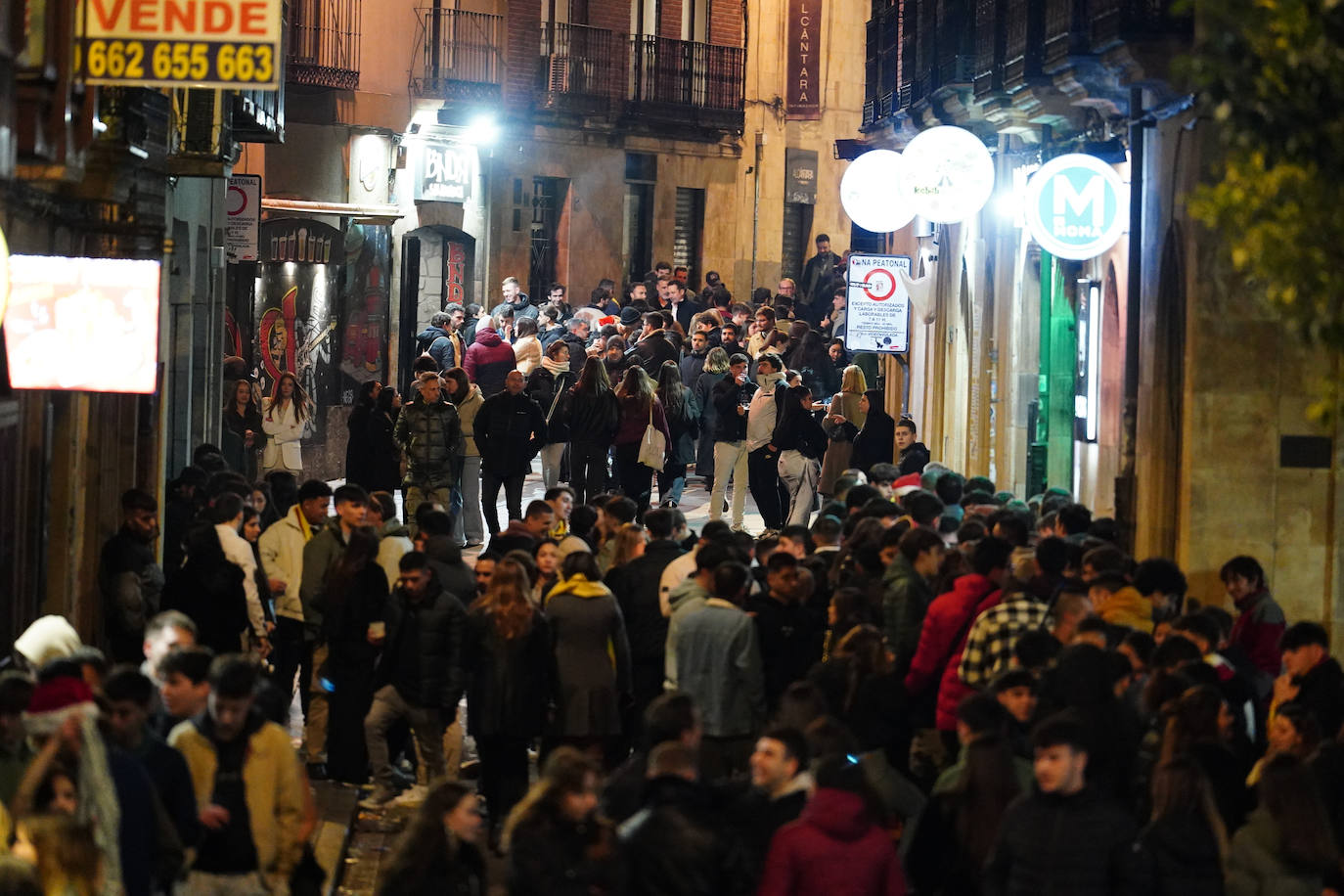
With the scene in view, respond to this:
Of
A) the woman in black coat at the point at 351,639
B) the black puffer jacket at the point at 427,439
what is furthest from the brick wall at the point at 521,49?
the woman in black coat at the point at 351,639

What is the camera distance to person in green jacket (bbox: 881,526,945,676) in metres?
12.6

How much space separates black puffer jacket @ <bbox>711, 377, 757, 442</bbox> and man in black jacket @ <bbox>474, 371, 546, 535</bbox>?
2.27 metres

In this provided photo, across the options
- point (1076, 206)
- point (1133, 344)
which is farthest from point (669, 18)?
point (1133, 344)

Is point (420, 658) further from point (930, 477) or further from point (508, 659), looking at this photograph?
point (930, 477)

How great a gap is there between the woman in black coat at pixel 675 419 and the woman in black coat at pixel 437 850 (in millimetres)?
15681

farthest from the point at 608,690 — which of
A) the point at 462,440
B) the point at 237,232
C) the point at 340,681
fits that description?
the point at 237,232

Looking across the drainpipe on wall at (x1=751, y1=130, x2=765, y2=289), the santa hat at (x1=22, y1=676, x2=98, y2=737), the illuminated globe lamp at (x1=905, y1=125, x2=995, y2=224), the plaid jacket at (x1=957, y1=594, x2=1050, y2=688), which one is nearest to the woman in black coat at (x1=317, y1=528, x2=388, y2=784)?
the plaid jacket at (x1=957, y1=594, x2=1050, y2=688)

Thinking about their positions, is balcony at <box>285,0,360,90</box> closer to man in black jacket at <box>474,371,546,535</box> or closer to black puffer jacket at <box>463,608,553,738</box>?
man in black jacket at <box>474,371,546,535</box>

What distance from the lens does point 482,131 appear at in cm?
3619

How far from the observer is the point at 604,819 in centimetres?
789

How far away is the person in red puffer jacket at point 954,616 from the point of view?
38.9 ft

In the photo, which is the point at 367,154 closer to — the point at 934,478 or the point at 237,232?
the point at 237,232

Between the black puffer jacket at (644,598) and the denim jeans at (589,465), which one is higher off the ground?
the denim jeans at (589,465)

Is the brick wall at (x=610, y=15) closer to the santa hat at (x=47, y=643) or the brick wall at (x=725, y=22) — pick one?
the brick wall at (x=725, y=22)
